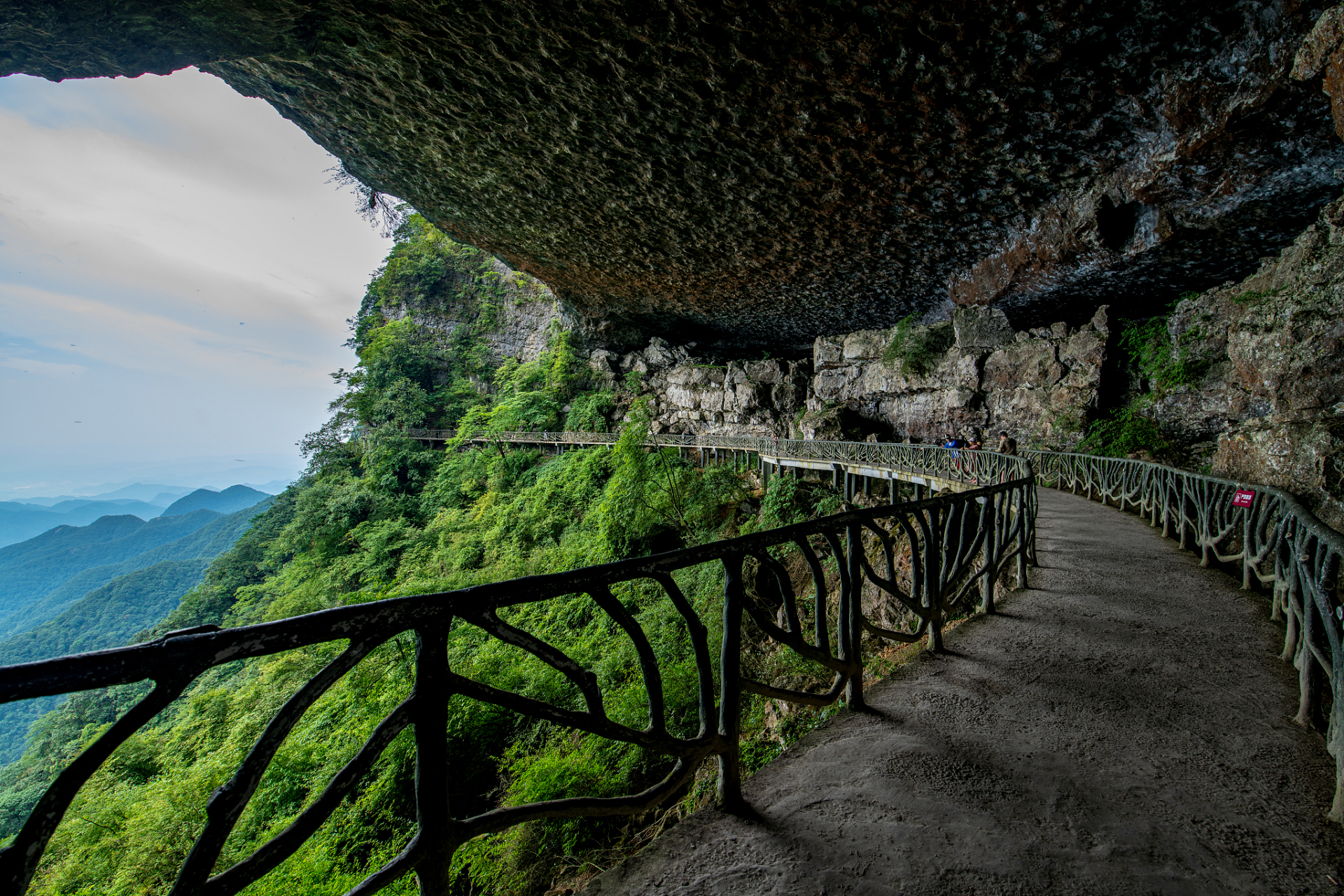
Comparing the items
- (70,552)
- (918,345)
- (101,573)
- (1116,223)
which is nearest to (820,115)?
(1116,223)

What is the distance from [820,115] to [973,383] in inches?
463

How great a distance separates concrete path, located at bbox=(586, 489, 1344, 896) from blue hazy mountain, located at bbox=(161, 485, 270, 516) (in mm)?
122267

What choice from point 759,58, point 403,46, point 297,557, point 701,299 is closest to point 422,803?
point 759,58

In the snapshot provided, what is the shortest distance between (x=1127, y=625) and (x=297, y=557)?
944 inches

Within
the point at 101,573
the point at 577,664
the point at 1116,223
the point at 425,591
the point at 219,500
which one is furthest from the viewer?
the point at 219,500

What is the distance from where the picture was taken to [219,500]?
105 m

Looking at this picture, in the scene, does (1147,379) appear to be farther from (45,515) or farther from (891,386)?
(45,515)

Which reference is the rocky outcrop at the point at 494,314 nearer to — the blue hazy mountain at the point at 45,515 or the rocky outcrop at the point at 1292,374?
the rocky outcrop at the point at 1292,374

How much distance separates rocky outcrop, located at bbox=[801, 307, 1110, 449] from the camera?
14.2 metres

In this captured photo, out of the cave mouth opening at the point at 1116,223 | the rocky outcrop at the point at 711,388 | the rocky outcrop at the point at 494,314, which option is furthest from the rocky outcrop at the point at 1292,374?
the rocky outcrop at the point at 494,314

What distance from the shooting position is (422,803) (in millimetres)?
1230

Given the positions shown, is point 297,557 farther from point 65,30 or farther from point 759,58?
point 759,58

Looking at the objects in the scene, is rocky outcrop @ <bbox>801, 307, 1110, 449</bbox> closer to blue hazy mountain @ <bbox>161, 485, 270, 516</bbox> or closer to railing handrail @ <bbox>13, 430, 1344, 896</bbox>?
railing handrail @ <bbox>13, 430, 1344, 896</bbox>

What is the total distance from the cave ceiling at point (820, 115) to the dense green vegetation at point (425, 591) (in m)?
7.60
